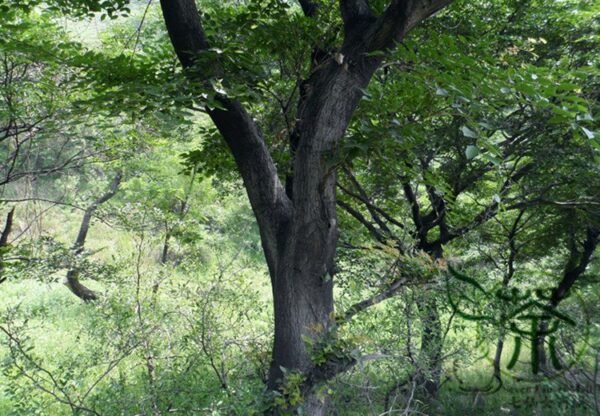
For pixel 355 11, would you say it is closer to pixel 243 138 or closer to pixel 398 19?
pixel 398 19

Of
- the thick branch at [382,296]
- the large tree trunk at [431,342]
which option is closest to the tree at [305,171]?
the thick branch at [382,296]

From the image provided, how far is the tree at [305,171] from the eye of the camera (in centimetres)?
311

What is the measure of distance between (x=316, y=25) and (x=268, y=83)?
21.1 inches

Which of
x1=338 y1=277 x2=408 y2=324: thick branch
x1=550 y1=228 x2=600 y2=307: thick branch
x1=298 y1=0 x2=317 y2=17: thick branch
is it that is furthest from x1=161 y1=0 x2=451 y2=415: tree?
x1=550 y1=228 x2=600 y2=307: thick branch

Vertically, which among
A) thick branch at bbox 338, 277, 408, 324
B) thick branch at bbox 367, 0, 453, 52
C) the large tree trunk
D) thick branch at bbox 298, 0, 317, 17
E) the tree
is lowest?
the large tree trunk

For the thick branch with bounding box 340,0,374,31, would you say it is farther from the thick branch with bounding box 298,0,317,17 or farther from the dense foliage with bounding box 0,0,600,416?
the thick branch with bounding box 298,0,317,17

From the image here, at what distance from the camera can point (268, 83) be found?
11.6 feet

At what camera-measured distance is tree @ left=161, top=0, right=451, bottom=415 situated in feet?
10.2

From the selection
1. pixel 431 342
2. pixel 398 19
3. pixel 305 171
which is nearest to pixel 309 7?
pixel 398 19

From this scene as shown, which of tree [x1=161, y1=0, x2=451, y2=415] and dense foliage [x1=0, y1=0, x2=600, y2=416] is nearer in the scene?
dense foliage [x1=0, y1=0, x2=600, y2=416]

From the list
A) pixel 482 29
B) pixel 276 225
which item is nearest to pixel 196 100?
pixel 276 225

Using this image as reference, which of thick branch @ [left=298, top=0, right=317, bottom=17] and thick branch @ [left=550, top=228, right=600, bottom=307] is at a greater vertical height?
thick branch @ [left=298, top=0, right=317, bottom=17]

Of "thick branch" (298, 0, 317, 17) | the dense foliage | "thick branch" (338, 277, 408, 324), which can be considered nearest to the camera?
the dense foliage

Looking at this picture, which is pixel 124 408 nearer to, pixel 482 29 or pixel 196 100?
pixel 196 100
